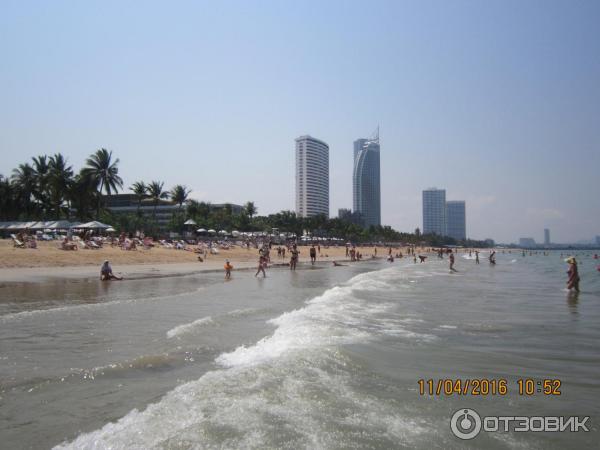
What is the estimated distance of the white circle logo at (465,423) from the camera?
3.88 metres

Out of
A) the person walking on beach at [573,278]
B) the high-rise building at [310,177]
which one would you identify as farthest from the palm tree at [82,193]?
the high-rise building at [310,177]

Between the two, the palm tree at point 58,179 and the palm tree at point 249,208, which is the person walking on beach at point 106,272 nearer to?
the palm tree at point 58,179

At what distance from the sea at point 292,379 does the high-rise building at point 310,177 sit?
572ft

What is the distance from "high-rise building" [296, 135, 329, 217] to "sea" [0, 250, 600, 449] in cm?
17424

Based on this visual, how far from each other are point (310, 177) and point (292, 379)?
185m

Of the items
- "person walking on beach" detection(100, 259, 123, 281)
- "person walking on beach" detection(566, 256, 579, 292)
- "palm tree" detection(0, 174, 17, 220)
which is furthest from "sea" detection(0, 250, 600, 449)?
"palm tree" detection(0, 174, 17, 220)

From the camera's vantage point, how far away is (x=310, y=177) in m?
188

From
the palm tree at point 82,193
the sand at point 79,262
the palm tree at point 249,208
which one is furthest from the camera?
the palm tree at point 249,208

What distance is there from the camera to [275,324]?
29.9 feet

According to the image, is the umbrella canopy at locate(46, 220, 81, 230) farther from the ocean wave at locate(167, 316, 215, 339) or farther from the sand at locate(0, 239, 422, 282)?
the ocean wave at locate(167, 316, 215, 339)

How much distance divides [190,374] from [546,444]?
163 inches

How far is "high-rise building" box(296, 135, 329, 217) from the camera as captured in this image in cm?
18638

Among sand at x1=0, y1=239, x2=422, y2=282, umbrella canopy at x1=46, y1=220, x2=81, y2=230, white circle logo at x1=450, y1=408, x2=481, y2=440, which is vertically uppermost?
umbrella canopy at x1=46, y1=220, x2=81, y2=230

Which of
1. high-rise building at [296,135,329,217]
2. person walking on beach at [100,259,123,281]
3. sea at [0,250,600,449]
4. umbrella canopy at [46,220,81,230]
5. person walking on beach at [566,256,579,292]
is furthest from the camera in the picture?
high-rise building at [296,135,329,217]
